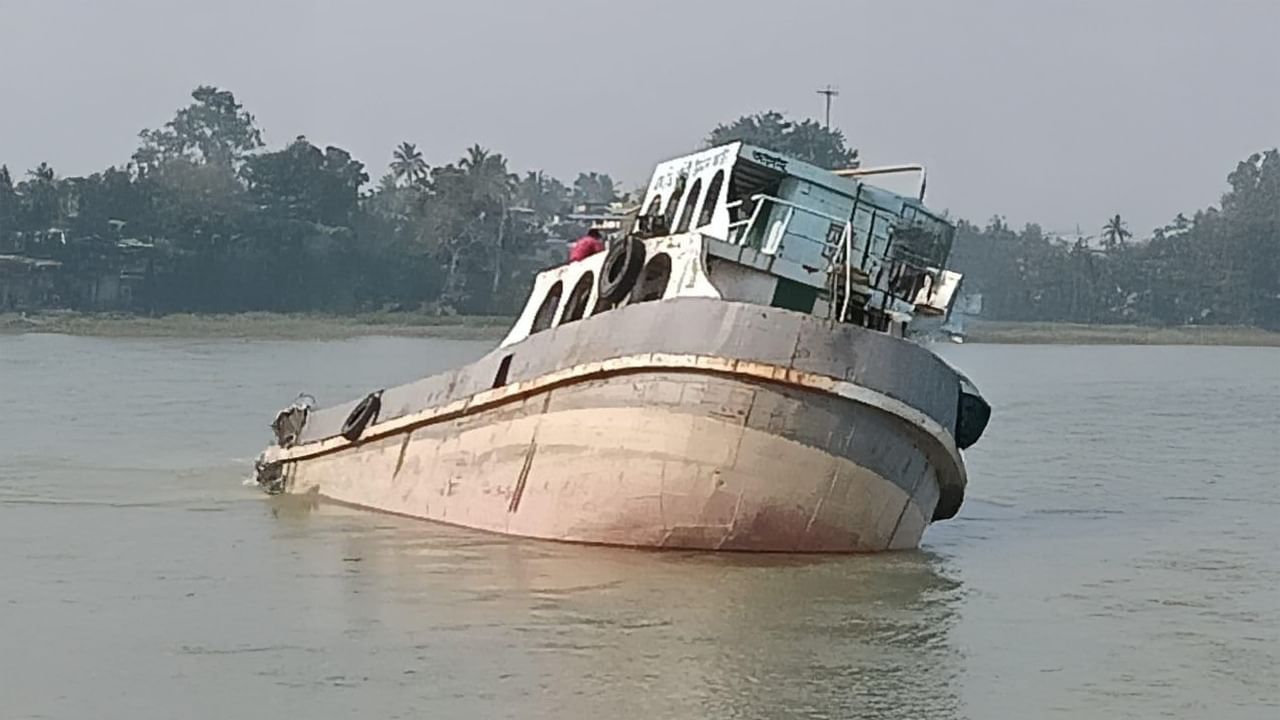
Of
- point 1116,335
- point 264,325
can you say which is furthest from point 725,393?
point 1116,335

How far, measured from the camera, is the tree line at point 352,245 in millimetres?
61875

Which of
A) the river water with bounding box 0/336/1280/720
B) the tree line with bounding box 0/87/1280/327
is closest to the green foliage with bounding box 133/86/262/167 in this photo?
the tree line with bounding box 0/87/1280/327

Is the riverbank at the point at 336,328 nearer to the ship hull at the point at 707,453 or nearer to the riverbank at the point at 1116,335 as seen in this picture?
the riverbank at the point at 1116,335

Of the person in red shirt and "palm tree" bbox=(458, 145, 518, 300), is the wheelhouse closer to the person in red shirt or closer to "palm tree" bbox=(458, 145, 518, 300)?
the person in red shirt

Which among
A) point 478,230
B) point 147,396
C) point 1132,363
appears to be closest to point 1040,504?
point 147,396

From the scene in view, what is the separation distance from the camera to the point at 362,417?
16250 millimetres

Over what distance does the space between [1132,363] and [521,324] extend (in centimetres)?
3639

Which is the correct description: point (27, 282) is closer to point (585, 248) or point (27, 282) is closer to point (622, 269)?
point (585, 248)

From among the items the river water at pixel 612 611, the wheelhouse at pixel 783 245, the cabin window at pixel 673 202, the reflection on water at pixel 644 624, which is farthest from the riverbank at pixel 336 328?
the reflection on water at pixel 644 624

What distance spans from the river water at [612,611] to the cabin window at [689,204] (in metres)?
2.74

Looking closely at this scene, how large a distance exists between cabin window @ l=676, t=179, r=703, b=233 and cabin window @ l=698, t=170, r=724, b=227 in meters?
0.20

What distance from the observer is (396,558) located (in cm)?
1359

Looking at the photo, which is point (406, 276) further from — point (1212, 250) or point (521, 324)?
point (521, 324)

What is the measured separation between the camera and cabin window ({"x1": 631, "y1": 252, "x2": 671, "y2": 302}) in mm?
13734
